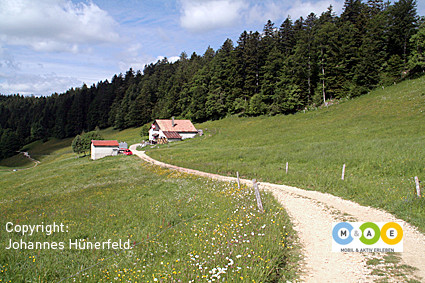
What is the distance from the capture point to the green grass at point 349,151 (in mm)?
14109

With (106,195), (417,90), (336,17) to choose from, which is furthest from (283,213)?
(336,17)

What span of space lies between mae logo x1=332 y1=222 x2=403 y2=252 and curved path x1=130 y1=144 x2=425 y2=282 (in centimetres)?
22

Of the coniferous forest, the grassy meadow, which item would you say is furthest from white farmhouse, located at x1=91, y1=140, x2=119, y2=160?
the grassy meadow

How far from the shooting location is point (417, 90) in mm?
44375

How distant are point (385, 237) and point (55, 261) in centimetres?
1052

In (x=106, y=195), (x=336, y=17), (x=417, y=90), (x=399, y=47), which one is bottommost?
(x=106, y=195)

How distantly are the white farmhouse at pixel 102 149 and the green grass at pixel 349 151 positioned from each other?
23.4 meters

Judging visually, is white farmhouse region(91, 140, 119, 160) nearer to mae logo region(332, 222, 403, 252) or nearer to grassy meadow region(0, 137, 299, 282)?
grassy meadow region(0, 137, 299, 282)

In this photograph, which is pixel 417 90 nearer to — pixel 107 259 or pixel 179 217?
pixel 179 217

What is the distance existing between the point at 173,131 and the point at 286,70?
34802 mm

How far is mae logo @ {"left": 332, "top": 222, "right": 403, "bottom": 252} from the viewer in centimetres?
771

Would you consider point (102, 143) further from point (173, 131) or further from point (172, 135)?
point (173, 131)

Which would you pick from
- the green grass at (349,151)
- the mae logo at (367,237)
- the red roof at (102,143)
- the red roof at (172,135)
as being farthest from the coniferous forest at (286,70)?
the mae logo at (367,237)

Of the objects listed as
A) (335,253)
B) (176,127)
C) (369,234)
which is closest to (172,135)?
(176,127)
